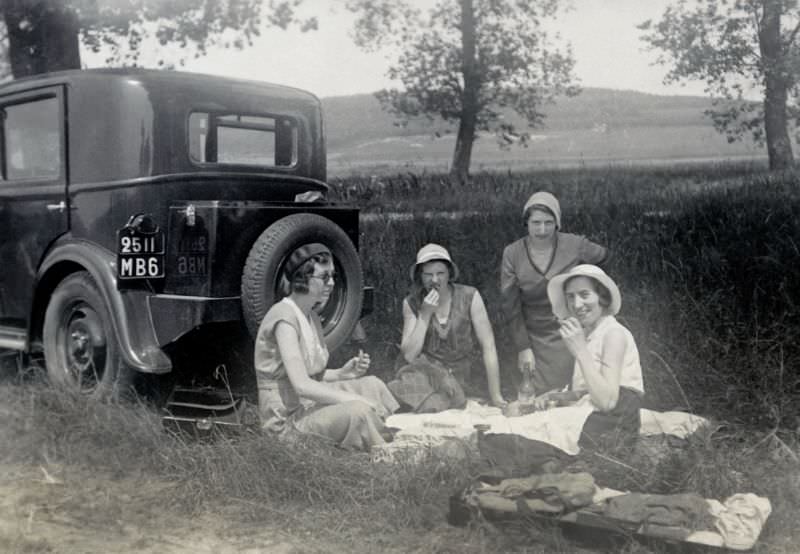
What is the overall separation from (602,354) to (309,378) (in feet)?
4.49

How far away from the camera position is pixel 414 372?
17.4 feet

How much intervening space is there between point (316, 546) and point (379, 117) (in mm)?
26528

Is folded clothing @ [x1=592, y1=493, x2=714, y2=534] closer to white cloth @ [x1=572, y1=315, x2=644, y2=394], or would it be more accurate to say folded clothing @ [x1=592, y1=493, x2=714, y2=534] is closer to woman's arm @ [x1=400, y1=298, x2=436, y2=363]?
white cloth @ [x1=572, y1=315, x2=644, y2=394]

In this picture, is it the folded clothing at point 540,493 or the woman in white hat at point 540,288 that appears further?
the woman in white hat at point 540,288

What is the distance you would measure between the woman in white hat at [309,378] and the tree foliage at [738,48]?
639 centimetres

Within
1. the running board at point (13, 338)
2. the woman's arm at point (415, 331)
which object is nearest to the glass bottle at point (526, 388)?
the woman's arm at point (415, 331)

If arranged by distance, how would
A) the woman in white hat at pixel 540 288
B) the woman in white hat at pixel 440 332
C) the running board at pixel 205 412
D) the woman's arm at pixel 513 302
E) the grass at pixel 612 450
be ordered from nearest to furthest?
the grass at pixel 612 450
the running board at pixel 205 412
the woman in white hat at pixel 440 332
the woman in white hat at pixel 540 288
the woman's arm at pixel 513 302

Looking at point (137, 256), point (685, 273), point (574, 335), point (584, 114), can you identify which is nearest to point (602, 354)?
point (574, 335)

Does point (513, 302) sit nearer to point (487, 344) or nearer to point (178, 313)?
point (487, 344)

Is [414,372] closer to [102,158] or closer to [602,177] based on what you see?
[102,158]

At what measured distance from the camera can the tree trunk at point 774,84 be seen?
1073 cm

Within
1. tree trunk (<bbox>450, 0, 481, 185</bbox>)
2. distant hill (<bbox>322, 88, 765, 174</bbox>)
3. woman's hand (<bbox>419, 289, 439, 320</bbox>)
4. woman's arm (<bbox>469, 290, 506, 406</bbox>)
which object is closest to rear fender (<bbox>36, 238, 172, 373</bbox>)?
woman's hand (<bbox>419, 289, 439, 320</bbox>)

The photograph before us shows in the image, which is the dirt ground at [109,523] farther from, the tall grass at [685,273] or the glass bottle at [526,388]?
the tall grass at [685,273]

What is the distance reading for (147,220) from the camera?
208 inches
